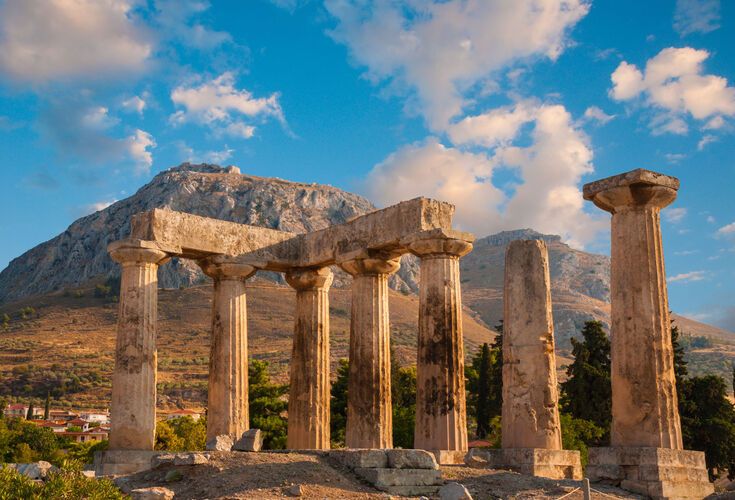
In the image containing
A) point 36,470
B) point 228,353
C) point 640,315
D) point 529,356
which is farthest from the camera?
→ point 228,353

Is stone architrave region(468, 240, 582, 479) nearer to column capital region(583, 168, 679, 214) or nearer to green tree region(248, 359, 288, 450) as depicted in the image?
column capital region(583, 168, 679, 214)

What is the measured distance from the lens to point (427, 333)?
24.4 metres

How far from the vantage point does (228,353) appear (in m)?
28.3

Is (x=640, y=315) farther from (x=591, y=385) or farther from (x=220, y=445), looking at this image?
(x=591, y=385)

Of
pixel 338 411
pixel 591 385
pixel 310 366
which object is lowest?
pixel 338 411

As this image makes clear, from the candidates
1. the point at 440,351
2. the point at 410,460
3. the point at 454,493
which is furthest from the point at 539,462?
the point at 454,493

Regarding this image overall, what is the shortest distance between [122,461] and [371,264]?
9.27m

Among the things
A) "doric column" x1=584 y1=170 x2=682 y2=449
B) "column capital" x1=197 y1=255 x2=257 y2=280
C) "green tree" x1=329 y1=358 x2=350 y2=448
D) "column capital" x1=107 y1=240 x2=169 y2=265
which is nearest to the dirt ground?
"doric column" x1=584 y1=170 x2=682 y2=449

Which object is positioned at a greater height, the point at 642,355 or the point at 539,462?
the point at 642,355

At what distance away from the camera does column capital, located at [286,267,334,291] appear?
30.3 metres

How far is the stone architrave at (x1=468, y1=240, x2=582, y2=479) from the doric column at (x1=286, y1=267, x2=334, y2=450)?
8551mm

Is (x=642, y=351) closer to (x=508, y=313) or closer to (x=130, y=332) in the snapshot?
(x=508, y=313)

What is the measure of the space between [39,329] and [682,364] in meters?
124

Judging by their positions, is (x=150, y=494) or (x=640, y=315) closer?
(x=150, y=494)
